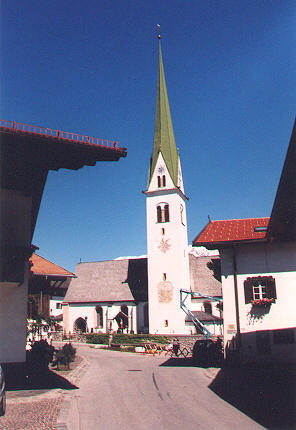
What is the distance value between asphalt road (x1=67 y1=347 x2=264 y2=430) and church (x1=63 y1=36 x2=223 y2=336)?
1104 inches

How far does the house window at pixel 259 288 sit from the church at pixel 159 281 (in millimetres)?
24282

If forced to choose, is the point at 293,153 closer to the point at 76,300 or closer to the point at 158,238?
the point at 158,238

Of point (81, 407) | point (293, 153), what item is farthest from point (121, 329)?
point (293, 153)

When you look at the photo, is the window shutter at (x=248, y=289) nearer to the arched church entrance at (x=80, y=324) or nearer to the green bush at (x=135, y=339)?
the green bush at (x=135, y=339)

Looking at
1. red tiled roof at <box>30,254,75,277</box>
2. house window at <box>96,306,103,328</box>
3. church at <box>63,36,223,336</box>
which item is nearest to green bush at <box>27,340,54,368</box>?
red tiled roof at <box>30,254,75,277</box>

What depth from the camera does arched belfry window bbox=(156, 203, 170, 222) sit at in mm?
52219

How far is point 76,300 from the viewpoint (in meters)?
56.5

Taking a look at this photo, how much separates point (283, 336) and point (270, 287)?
267 centimetres

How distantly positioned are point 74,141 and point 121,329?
42569 millimetres

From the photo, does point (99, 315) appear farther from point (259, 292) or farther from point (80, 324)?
point (259, 292)

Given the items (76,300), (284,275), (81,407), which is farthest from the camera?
(76,300)

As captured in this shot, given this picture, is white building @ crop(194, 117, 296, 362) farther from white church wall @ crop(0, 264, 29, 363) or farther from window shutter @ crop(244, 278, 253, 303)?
white church wall @ crop(0, 264, 29, 363)

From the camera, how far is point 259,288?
2189cm

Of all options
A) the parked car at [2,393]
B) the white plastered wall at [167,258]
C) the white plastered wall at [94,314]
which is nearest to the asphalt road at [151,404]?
the parked car at [2,393]
